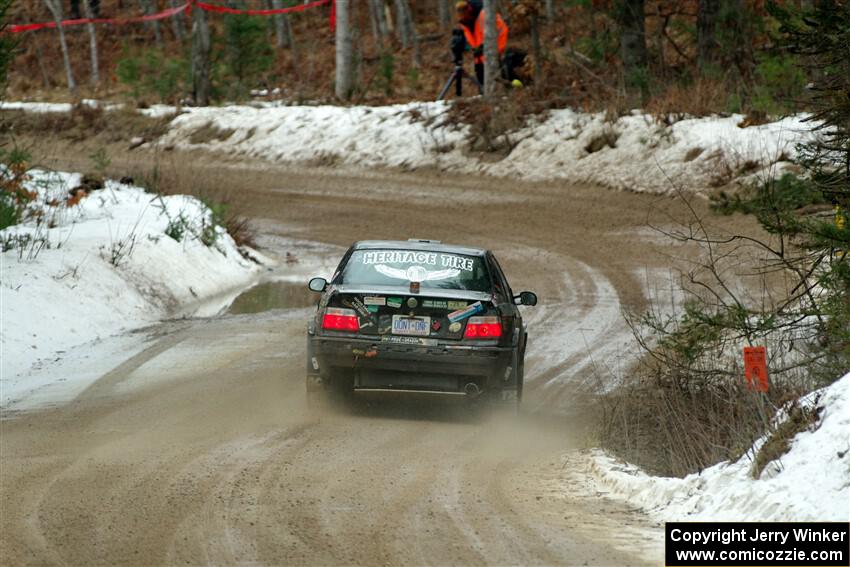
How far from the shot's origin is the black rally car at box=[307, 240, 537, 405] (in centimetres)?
1033

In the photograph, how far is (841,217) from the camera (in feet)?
30.5

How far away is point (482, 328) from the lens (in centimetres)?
1043

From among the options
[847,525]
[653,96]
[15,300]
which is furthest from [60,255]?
[653,96]

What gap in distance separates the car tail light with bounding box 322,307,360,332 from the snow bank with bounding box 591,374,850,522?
3527 millimetres

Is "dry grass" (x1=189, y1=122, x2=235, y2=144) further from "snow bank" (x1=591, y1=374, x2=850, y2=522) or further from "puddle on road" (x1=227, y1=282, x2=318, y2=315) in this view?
"snow bank" (x1=591, y1=374, x2=850, y2=522)

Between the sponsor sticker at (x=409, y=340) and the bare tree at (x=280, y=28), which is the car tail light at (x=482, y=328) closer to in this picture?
the sponsor sticker at (x=409, y=340)

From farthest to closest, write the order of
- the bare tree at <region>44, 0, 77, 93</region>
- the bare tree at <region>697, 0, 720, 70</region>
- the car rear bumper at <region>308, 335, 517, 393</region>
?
the bare tree at <region>44, 0, 77, 93</region>
the bare tree at <region>697, 0, 720, 70</region>
the car rear bumper at <region>308, 335, 517, 393</region>

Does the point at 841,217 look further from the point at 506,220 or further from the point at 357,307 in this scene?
the point at 506,220

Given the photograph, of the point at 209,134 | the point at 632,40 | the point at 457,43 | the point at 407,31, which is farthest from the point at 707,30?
the point at 407,31

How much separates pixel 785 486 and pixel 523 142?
22.0 metres

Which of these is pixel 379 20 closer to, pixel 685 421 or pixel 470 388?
pixel 470 388

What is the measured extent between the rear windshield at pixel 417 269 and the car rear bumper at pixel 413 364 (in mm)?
615

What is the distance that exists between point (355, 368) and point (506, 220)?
1338cm

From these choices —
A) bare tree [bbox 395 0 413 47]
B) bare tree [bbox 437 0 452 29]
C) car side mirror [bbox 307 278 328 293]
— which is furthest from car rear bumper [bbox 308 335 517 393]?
bare tree [bbox 437 0 452 29]
